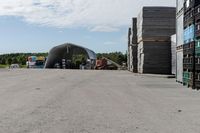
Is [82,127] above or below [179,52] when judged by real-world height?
below

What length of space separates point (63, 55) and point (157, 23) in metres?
38.2

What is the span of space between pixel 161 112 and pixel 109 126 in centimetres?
210

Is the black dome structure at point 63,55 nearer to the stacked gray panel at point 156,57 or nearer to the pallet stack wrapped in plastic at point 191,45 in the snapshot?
the stacked gray panel at point 156,57

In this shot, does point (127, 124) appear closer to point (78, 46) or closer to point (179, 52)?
point (179, 52)

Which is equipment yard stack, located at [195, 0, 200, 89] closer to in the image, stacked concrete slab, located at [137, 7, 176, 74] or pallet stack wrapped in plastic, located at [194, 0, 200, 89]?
pallet stack wrapped in plastic, located at [194, 0, 200, 89]

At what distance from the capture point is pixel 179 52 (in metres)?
18.8

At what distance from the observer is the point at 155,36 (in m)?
29.2

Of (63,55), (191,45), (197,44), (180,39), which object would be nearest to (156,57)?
(180,39)

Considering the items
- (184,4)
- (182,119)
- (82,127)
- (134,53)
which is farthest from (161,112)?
(134,53)

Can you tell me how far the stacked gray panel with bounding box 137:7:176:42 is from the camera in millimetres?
29281

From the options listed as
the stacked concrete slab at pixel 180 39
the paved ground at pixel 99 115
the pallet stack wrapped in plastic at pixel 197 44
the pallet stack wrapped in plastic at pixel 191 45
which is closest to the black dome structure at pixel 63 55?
the stacked concrete slab at pixel 180 39

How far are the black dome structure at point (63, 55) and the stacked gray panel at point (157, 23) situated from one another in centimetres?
3067

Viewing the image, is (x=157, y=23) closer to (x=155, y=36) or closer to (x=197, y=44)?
(x=155, y=36)

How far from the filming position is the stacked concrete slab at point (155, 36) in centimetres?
2892
